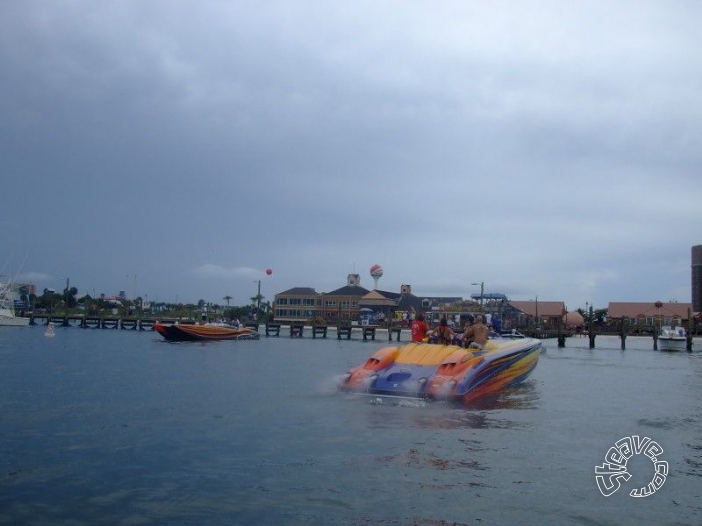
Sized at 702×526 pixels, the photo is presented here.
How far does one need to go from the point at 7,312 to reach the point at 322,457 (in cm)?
6452

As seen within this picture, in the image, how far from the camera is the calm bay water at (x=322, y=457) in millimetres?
5957

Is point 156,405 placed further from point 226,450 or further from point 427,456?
point 427,456

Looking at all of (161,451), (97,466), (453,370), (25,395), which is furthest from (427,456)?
(25,395)

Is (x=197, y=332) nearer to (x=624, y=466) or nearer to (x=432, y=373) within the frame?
(x=432, y=373)

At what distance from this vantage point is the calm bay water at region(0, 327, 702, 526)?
596 cm

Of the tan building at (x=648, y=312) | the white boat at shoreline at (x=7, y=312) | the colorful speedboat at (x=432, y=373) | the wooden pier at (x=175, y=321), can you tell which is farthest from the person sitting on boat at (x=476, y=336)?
the tan building at (x=648, y=312)

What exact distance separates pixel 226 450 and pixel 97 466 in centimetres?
155

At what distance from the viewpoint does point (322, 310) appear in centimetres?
9519

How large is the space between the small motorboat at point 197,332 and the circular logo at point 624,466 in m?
36.5

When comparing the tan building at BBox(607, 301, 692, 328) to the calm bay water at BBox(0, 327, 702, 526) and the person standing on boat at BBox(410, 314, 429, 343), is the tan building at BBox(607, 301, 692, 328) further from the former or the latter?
the calm bay water at BBox(0, 327, 702, 526)

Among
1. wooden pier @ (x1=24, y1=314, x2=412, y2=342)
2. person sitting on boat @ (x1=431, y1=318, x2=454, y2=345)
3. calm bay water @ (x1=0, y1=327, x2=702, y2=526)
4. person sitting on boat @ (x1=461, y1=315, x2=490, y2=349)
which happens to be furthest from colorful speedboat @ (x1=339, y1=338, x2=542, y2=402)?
wooden pier @ (x1=24, y1=314, x2=412, y2=342)

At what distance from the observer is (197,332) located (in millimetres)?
44094

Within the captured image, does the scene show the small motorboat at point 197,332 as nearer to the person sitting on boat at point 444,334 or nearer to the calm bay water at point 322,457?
the calm bay water at point 322,457

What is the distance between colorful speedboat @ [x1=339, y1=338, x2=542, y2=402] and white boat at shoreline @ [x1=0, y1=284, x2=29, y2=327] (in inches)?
2307
